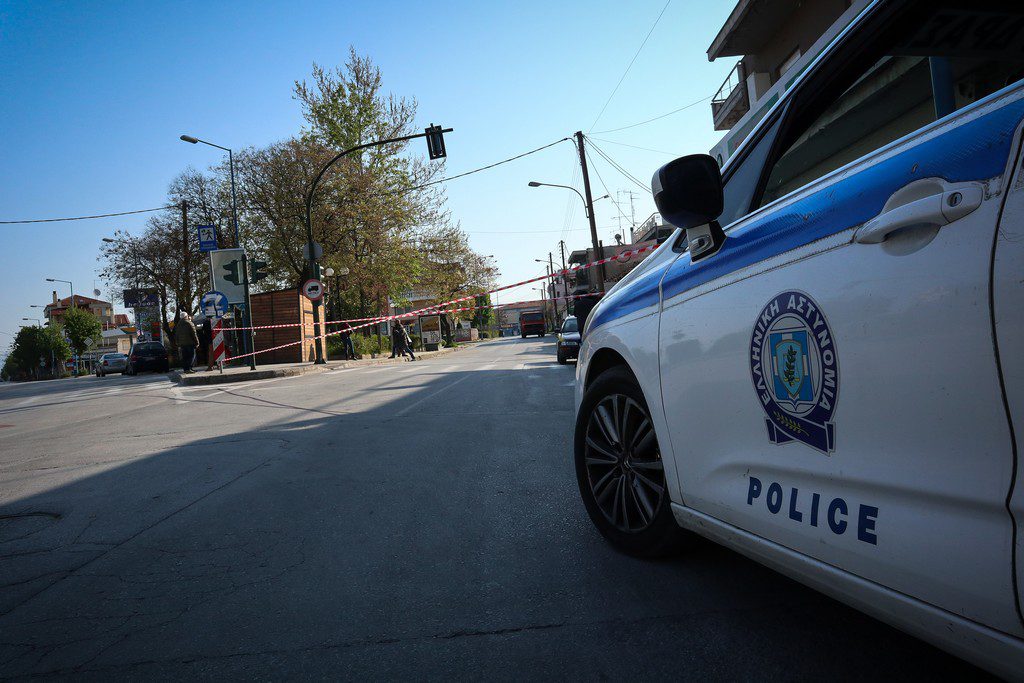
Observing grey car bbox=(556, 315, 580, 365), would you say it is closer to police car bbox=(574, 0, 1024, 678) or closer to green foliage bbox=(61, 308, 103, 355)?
police car bbox=(574, 0, 1024, 678)

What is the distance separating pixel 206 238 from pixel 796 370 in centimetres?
2165

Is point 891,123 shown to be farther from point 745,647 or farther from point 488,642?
point 488,642

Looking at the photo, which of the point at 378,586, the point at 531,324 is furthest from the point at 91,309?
the point at 378,586

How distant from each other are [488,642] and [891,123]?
2.27 metres

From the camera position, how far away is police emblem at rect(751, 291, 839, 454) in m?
1.53

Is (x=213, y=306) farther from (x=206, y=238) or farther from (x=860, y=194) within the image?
(x=860, y=194)

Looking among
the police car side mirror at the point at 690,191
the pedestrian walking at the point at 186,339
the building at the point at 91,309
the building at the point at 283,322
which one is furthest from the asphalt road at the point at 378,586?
the building at the point at 91,309

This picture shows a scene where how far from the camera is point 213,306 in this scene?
52.2ft

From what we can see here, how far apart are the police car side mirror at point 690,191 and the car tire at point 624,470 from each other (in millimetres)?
797

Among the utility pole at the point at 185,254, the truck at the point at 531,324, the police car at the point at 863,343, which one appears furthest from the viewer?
the truck at the point at 531,324

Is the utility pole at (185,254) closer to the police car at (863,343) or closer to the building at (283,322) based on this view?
the building at (283,322)

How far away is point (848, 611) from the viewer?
6.99 feet

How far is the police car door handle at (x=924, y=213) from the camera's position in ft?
3.93

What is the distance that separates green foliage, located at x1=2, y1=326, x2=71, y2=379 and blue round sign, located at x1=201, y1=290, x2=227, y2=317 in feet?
204
